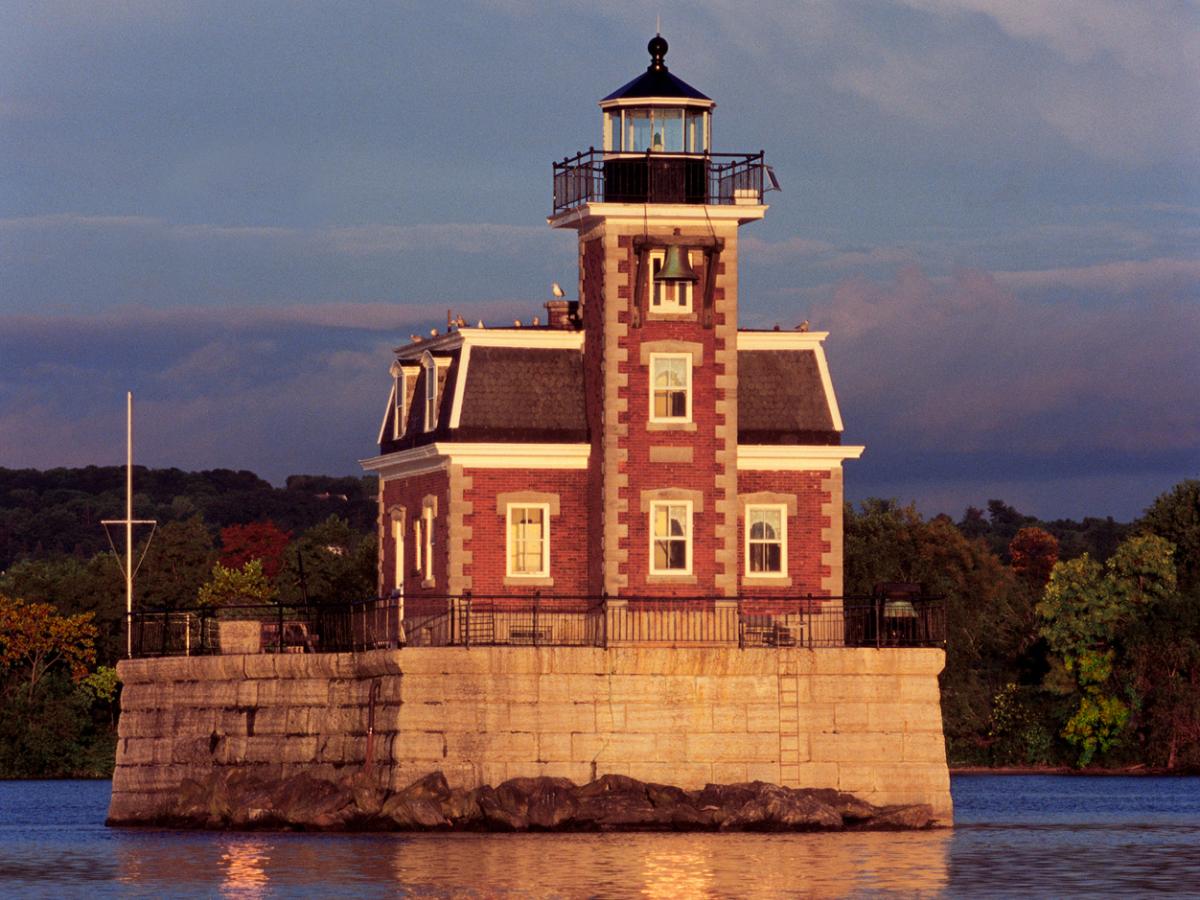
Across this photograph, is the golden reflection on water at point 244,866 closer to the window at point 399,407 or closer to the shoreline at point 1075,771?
the window at point 399,407

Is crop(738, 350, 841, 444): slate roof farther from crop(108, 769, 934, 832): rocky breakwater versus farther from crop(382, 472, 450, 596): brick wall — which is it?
crop(108, 769, 934, 832): rocky breakwater

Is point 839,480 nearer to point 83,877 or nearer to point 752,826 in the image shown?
point 752,826

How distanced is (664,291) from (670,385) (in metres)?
1.97

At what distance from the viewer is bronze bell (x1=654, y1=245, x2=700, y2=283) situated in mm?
55719

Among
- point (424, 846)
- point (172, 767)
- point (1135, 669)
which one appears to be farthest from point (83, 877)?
point (1135, 669)

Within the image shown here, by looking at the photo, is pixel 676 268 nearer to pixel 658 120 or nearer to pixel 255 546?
pixel 658 120

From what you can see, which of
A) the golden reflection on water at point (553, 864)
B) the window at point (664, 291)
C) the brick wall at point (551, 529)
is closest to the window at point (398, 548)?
the brick wall at point (551, 529)

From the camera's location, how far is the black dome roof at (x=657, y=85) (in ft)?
187

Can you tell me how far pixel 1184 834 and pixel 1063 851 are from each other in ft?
21.4

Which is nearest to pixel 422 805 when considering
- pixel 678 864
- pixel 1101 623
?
pixel 678 864

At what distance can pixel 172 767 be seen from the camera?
58.4 m

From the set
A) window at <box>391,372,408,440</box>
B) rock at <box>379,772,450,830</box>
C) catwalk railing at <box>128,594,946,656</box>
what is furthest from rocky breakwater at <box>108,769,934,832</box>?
window at <box>391,372,408,440</box>

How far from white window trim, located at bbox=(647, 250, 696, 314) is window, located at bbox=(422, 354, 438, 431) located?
5.26m

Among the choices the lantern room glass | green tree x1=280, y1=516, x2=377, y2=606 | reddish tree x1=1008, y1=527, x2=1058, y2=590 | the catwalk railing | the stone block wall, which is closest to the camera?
the stone block wall
